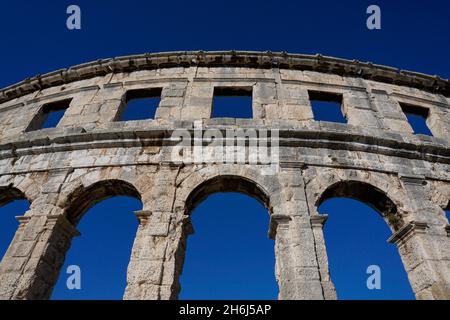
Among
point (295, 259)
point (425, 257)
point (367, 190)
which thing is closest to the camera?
point (295, 259)

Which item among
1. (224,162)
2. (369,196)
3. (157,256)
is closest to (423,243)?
(369,196)

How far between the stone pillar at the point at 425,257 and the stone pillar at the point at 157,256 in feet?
13.1

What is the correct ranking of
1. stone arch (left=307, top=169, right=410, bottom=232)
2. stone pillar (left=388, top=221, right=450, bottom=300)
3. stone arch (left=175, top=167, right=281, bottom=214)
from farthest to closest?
stone arch (left=307, top=169, right=410, bottom=232), stone arch (left=175, top=167, right=281, bottom=214), stone pillar (left=388, top=221, right=450, bottom=300)

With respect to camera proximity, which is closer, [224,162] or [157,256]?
[157,256]

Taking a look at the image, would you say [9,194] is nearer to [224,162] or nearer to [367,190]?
[224,162]

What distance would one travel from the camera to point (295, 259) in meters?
4.83

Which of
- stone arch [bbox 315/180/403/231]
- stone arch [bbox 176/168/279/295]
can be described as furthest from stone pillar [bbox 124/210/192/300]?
stone arch [bbox 315/180/403/231]

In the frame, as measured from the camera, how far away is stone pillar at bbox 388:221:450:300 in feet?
15.8

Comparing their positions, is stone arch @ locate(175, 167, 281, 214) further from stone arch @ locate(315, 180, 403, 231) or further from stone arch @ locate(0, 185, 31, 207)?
stone arch @ locate(0, 185, 31, 207)

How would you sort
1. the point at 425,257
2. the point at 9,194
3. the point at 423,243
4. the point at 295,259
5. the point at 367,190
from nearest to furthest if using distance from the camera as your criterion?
the point at 295,259, the point at 425,257, the point at 423,243, the point at 367,190, the point at 9,194

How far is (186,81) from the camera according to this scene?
840 centimetres

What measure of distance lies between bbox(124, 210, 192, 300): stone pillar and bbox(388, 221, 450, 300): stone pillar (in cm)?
399

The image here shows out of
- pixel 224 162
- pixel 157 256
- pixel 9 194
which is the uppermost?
pixel 224 162

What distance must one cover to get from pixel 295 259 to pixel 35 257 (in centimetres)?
439
